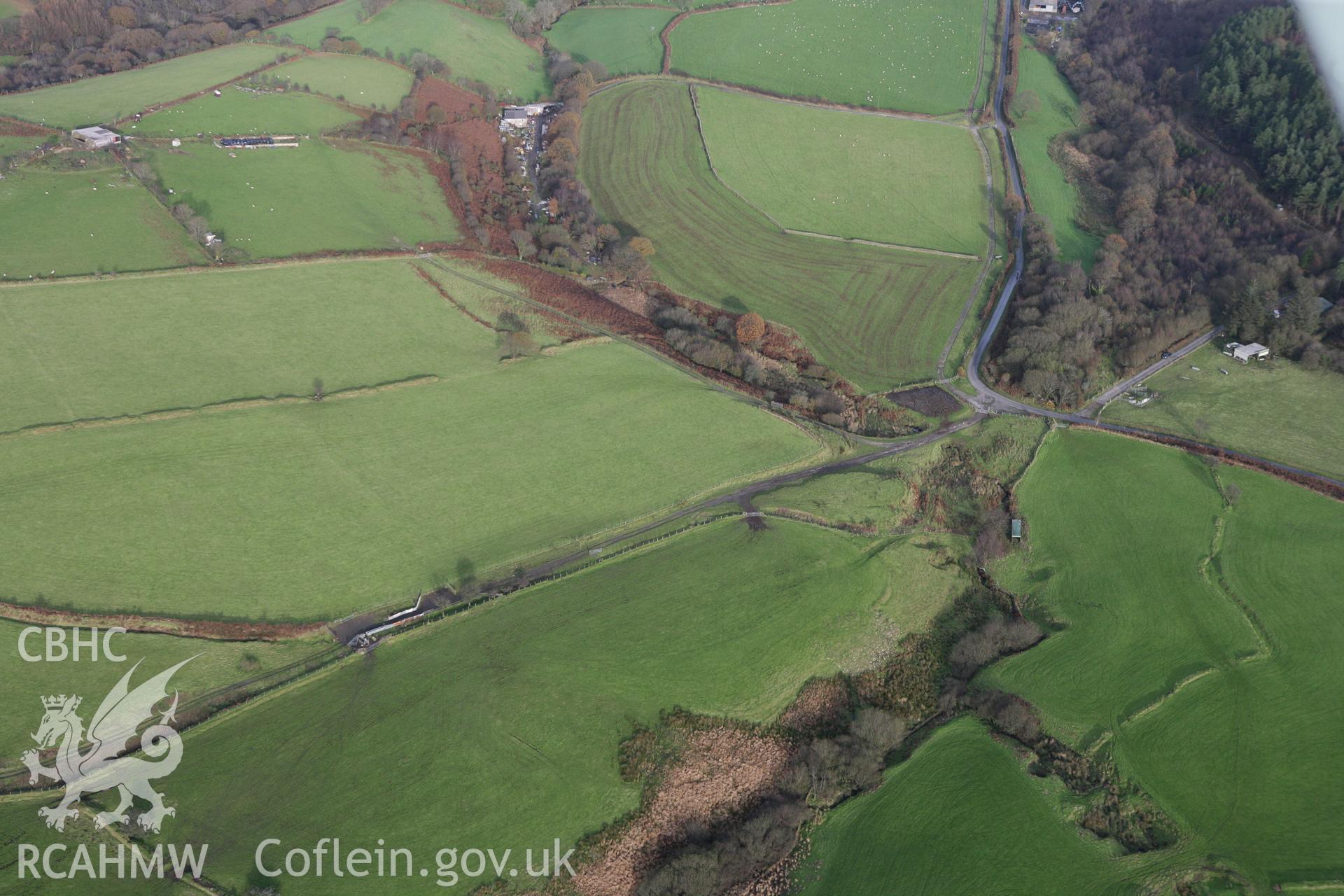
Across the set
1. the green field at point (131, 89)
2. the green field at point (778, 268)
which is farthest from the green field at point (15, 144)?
the green field at point (778, 268)

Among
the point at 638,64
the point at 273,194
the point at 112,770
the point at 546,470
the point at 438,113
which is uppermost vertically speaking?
the point at 638,64

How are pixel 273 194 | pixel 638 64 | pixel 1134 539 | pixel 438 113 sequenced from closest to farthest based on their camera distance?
pixel 1134 539
pixel 273 194
pixel 438 113
pixel 638 64

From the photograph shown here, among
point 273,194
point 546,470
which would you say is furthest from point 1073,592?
point 273,194

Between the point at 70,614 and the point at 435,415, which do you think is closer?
the point at 70,614

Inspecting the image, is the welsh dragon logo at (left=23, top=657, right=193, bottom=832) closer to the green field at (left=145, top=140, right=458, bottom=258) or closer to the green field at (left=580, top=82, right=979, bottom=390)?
the green field at (left=145, top=140, right=458, bottom=258)

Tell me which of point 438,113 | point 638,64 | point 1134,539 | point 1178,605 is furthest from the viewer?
point 638,64

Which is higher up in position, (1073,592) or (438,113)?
(438,113)

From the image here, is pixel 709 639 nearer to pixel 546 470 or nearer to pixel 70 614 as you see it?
pixel 546 470

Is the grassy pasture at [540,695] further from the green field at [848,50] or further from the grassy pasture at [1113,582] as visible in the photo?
the green field at [848,50]

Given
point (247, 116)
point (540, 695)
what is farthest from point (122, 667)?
point (247, 116)
